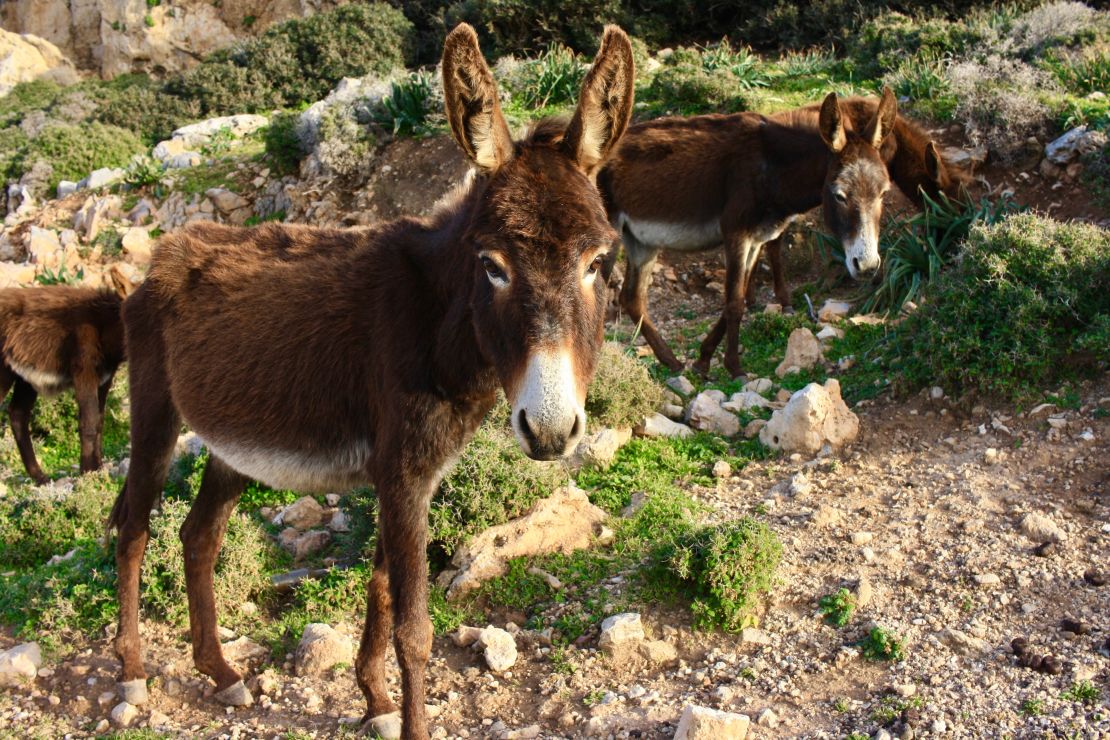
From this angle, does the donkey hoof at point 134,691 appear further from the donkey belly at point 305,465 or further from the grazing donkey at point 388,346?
the donkey belly at point 305,465

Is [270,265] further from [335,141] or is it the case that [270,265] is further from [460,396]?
[335,141]

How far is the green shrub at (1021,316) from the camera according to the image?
5.80m

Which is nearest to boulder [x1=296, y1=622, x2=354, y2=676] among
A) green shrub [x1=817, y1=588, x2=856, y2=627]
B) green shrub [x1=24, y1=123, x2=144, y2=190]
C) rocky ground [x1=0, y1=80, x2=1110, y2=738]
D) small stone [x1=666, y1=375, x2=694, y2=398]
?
rocky ground [x1=0, y1=80, x2=1110, y2=738]

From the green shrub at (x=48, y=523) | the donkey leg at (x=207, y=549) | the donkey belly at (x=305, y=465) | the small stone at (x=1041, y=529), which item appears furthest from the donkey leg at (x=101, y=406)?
the small stone at (x=1041, y=529)

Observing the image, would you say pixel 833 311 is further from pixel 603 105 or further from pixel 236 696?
pixel 236 696

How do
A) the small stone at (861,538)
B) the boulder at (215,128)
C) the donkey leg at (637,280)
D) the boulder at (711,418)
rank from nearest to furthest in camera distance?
the small stone at (861,538), the boulder at (711,418), the donkey leg at (637,280), the boulder at (215,128)

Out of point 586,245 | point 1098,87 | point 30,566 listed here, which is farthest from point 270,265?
point 1098,87

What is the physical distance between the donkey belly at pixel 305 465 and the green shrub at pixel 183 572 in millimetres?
1118

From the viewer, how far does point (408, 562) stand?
335 cm

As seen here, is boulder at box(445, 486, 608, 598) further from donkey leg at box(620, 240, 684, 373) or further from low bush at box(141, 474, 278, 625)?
donkey leg at box(620, 240, 684, 373)

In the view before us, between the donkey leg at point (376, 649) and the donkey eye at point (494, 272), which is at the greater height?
the donkey eye at point (494, 272)

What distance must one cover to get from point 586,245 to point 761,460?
3477 mm

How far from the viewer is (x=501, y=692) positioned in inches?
158

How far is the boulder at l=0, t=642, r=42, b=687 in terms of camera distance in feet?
14.0
